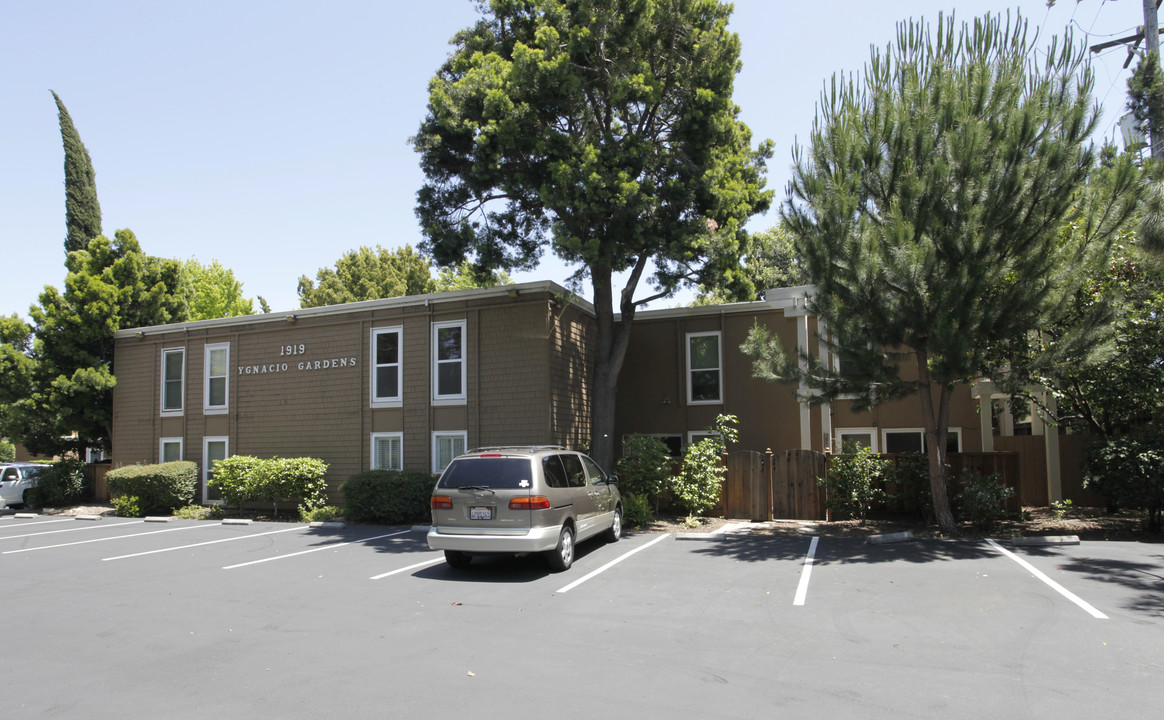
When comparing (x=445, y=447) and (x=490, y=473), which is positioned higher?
(x=445, y=447)

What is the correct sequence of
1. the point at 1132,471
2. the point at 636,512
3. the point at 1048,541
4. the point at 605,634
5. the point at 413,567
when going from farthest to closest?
the point at 636,512, the point at 1132,471, the point at 1048,541, the point at 413,567, the point at 605,634

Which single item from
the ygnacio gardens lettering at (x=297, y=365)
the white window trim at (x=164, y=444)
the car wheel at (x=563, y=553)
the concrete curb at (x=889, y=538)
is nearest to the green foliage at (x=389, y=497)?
the ygnacio gardens lettering at (x=297, y=365)

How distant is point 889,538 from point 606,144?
928 cm

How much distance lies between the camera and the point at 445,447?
17703mm

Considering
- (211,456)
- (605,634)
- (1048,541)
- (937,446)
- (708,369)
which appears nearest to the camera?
Result: (605,634)

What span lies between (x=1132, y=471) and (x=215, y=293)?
4316 centimetres

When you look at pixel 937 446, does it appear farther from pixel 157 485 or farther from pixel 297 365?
pixel 157 485

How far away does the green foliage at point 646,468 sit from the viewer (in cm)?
1555

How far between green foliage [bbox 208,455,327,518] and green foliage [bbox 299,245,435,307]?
2393cm

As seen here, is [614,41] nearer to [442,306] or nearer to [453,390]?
[442,306]

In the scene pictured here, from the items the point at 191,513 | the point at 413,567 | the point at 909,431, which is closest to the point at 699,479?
the point at 413,567

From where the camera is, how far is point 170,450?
2138 centimetres

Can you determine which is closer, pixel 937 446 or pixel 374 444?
pixel 937 446

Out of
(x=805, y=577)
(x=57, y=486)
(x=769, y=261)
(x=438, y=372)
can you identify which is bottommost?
(x=805, y=577)
